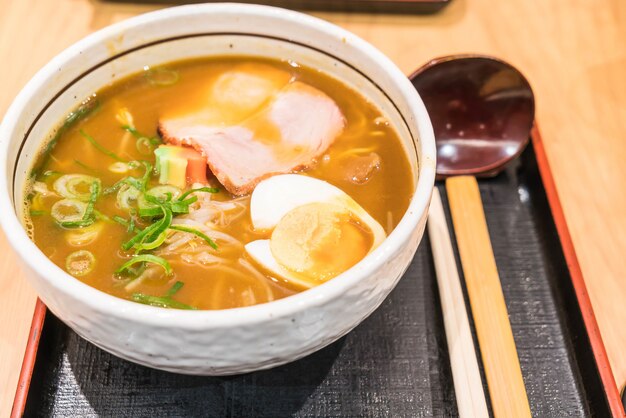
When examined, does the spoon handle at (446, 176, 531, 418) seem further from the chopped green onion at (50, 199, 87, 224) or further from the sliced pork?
the chopped green onion at (50, 199, 87, 224)

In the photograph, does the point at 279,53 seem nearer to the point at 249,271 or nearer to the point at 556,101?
the point at 249,271

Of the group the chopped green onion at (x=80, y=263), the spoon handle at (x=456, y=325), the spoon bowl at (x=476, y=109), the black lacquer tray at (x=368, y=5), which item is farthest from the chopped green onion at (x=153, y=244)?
the black lacquer tray at (x=368, y=5)

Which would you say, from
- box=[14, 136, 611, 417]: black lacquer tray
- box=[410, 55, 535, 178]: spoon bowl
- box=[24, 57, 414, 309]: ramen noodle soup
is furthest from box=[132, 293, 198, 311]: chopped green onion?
box=[410, 55, 535, 178]: spoon bowl

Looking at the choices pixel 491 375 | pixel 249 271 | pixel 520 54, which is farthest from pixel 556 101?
pixel 249 271

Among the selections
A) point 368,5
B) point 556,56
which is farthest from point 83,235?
point 556,56

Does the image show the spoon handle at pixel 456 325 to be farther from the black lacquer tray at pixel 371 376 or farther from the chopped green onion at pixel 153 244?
the chopped green onion at pixel 153 244

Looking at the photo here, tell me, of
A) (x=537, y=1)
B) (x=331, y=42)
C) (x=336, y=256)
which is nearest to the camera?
(x=336, y=256)
